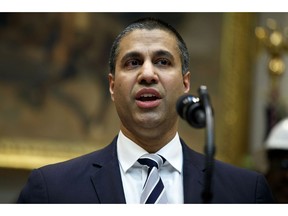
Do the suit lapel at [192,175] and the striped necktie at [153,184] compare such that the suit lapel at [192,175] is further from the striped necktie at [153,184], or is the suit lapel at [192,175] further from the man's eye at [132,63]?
the man's eye at [132,63]

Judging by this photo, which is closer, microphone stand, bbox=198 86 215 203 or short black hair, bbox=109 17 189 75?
microphone stand, bbox=198 86 215 203

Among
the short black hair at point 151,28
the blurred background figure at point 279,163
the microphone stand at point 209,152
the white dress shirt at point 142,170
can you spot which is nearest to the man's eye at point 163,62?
the short black hair at point 151,28

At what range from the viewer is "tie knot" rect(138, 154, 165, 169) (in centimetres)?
273

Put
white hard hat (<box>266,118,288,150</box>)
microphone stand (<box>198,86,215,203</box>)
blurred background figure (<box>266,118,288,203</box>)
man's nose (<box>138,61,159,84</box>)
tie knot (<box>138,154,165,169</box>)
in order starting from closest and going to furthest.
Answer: microphone stand (<box>198,86,215,203</box>) < man's nose (<box>138,61,159,84</box>) < tie knot (<box>138,154,165,169</box>) < blurred background figure (<box>266,118,288,203</box>) < white hard hat (<box>266,118,288,150</box>)

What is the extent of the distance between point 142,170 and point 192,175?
0.59 ft

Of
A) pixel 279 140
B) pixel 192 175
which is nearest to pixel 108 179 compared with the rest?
pixel 192 175

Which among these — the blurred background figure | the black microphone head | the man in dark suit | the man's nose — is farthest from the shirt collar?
the blurred background figure

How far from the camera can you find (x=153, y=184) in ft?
8.71

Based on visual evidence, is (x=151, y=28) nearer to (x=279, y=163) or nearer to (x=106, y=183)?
(x=106, y=183)

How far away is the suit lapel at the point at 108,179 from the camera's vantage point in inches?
104

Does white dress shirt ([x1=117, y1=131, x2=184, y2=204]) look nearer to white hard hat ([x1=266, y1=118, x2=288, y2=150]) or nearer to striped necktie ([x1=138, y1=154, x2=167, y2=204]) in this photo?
striped necktie ([x1=138, y1=154, x2=167, y2=204])

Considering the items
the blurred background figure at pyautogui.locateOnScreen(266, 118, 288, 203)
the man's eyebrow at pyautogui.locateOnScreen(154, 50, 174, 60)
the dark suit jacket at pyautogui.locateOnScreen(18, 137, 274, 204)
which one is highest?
the man's eyebrow at pyautogui.locateOnScreen(154, 50, 174, 60)

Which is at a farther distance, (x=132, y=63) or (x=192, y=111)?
(x=132, y=63)
